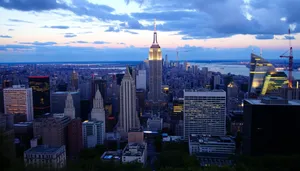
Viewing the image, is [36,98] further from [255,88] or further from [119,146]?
[255,88]

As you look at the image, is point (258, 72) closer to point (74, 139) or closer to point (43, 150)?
point (74, 139)

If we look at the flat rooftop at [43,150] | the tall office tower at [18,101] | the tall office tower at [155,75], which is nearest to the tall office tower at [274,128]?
the flat rooftop at [43,150]

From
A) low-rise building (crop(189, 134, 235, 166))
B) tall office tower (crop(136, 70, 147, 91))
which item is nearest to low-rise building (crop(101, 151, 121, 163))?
low-rise building (crop(189, 134, 235, 166))

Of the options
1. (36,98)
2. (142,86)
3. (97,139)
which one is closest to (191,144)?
(97,139)

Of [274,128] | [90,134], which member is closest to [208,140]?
[274,128]

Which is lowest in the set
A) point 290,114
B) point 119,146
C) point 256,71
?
point 119,146

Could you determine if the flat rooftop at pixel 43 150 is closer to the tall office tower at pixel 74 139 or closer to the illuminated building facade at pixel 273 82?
the tall office tower at pixel 74 139

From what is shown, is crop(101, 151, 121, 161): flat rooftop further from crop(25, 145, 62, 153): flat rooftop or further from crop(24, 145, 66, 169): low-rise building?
crop(25, 145, 62, 153): flat rooftop
